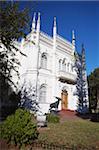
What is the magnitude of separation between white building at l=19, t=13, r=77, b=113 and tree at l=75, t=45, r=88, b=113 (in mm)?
961

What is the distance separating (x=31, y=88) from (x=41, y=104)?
8.14ft

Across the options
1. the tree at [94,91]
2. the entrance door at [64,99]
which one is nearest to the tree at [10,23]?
the entrance door at [64,99]

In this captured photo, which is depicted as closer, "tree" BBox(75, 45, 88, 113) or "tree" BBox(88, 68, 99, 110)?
"tree" BBox(75, 45, 88, 113)

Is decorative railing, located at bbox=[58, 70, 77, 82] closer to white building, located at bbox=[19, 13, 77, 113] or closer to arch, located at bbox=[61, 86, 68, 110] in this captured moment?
white building, located at bbox=[19, 13, 77, 113]

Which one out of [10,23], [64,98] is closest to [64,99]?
[64,98]

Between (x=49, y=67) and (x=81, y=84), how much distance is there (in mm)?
7544

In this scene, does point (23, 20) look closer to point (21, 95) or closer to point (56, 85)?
point (21, 95)

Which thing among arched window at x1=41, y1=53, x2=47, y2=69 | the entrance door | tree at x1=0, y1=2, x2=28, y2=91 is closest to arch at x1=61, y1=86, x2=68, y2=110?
the entrance door

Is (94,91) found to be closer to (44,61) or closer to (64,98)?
(64,98)

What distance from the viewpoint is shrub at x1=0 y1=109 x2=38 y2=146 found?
8.93m

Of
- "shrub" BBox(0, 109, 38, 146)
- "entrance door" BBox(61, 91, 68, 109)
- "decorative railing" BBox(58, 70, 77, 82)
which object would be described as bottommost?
"shrub" BBox(0, 109, 38, 146)

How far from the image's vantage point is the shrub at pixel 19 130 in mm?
8930

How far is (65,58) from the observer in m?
31.4

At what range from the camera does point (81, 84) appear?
110 feet
